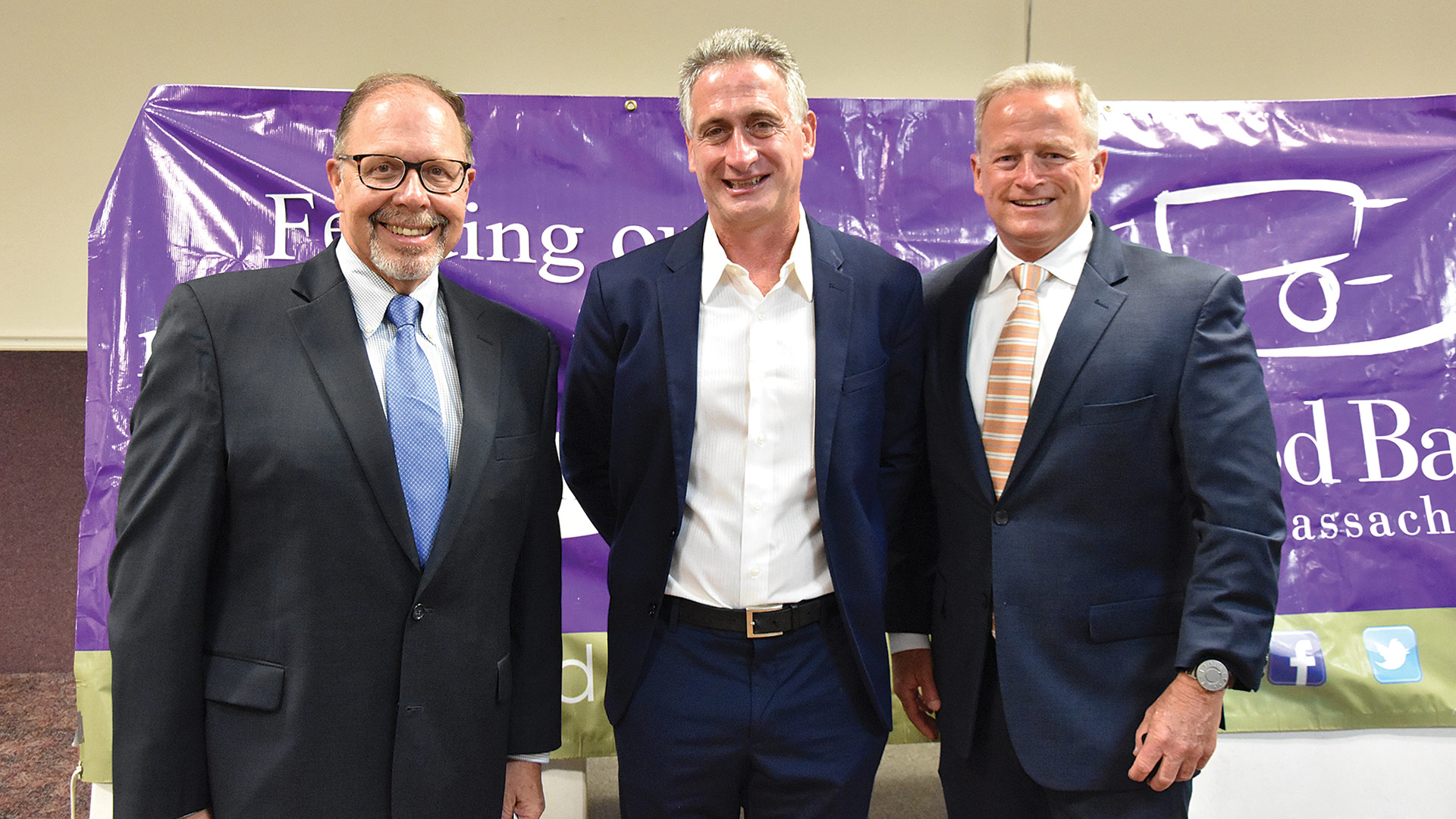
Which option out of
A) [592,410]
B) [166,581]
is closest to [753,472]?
[592,410]

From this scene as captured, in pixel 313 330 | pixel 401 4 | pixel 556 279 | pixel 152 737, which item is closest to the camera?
pixel 152 737

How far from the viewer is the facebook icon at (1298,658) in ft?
8.13

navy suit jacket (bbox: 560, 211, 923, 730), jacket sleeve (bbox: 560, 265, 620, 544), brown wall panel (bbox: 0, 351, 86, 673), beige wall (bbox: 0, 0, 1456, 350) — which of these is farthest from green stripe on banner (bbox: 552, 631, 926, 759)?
brown wall panel (bbox: 0, 351, 86, 673)

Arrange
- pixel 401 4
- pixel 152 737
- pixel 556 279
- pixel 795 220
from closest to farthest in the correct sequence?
1. pixel 152 737
2. pixel 795 220
3. pixel 556 279
4. pixel 401 4

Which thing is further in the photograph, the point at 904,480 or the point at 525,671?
the point at 904,480

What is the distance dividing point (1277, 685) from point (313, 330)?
2.54 metres

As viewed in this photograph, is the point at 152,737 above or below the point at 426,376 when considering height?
below

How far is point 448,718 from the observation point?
1.37 meters

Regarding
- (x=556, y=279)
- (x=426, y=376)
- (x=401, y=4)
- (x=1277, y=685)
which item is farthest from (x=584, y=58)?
(x=1277, y=685)

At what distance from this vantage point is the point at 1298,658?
2479 mm

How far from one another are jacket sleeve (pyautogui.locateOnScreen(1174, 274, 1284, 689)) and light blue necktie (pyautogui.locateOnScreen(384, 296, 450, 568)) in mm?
1161

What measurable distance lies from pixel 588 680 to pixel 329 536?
1246 mm

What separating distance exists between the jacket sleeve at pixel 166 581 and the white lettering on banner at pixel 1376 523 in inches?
102

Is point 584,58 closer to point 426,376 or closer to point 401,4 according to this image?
point 401,4
